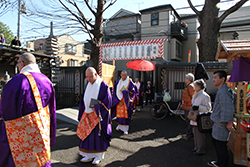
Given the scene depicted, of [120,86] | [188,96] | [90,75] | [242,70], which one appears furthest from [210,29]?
[90,75]

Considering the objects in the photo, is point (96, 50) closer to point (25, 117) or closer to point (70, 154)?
point (70, 154)

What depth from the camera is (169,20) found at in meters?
18.0

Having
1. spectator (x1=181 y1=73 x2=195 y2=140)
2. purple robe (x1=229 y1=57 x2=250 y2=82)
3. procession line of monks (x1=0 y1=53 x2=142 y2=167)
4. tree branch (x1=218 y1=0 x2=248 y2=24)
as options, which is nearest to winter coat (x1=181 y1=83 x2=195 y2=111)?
spectator (x1=181 y1=73 x2=195 y2=140)

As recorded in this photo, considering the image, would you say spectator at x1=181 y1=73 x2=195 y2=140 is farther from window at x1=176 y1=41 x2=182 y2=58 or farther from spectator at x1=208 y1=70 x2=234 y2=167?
window at x1=176 y1=41 x2=182 y2=58

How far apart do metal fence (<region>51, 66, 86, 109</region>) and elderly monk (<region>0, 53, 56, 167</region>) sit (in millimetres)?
8561

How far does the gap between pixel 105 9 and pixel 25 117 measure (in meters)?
7.58

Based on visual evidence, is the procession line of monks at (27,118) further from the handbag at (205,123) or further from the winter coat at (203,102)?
the winter coat at (203,102)

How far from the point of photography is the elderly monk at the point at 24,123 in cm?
199

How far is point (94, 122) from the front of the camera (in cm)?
345

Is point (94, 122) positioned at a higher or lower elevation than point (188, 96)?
lower

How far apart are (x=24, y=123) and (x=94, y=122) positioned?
62.3 inches

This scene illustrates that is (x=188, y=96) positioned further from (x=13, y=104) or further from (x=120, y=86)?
(x=13, y=104)

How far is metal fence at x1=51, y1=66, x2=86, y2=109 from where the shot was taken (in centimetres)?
1076

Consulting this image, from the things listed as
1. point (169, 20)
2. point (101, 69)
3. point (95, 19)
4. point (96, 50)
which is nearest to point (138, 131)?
point (101, 69)
